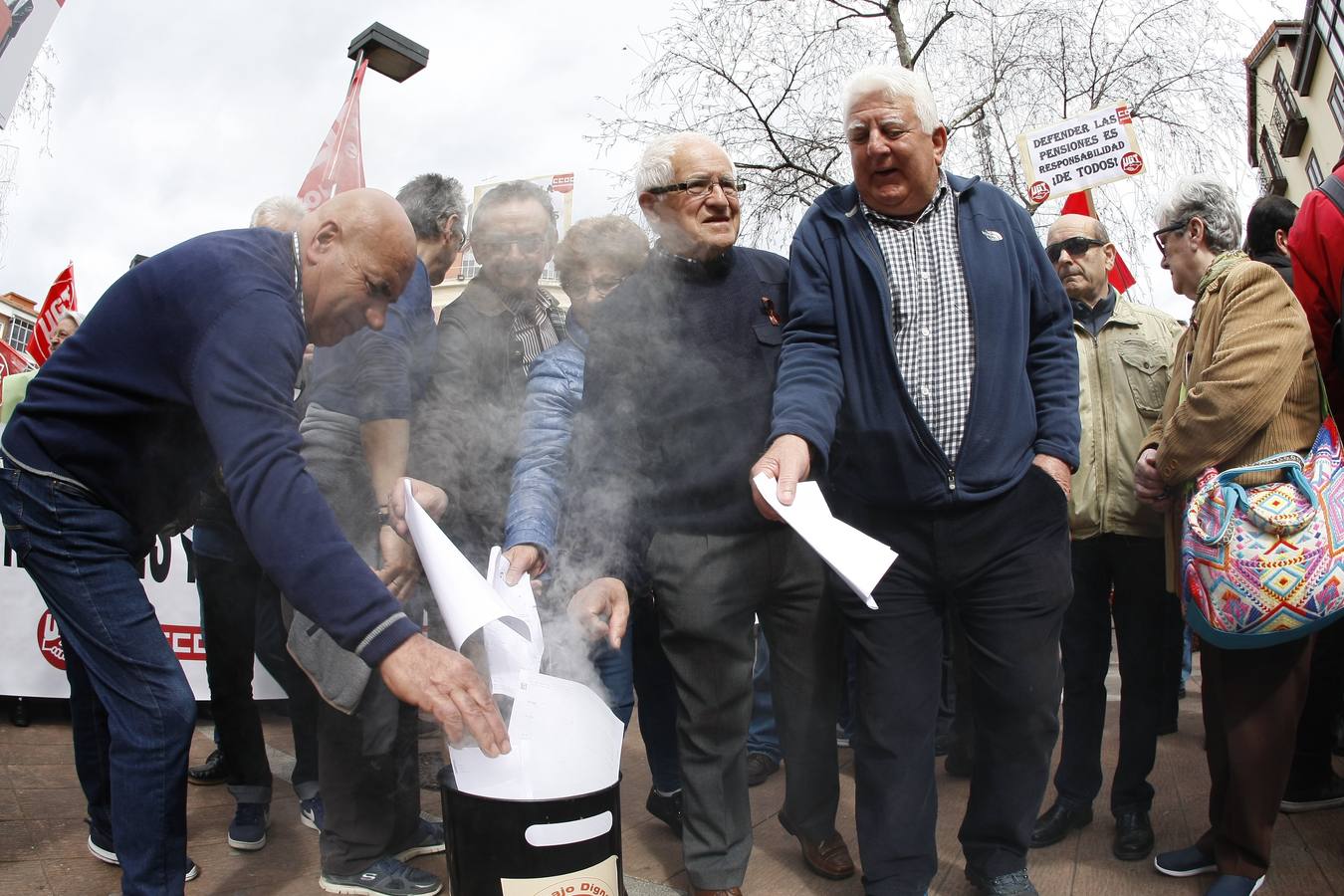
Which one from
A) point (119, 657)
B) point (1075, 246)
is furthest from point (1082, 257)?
point (119, 657)

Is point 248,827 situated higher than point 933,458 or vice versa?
point 933,458

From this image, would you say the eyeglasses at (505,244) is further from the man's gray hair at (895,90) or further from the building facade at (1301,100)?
the building facade at (1301,100)

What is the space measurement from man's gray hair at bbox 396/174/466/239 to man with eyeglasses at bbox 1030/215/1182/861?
7.33 ft

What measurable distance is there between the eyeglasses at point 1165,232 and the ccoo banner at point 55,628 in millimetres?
3919

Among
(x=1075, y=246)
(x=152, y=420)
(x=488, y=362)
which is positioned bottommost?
(x=152, y=420)

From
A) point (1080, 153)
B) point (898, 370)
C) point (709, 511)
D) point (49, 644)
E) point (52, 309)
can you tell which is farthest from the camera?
point (52, 309)

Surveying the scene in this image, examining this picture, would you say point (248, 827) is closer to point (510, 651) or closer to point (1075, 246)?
point (510, 651)

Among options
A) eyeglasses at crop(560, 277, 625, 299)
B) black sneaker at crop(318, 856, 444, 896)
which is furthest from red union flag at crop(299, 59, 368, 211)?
black sneaker at crop(318, 856, 444, 896)

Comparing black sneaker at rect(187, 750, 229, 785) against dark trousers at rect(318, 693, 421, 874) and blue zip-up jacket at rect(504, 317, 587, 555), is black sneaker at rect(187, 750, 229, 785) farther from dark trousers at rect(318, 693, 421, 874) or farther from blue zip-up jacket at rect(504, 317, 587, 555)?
blue zip-up jacket at rect(504, 317, 587, 555)

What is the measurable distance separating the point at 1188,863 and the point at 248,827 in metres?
2.68

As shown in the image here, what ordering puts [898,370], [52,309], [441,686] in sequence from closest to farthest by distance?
[441,686] < [898,370] < [52,309]

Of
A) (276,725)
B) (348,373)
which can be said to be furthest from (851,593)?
(276,725)

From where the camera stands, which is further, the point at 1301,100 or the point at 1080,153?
the point at 1301,100

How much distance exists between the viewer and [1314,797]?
9.63ft
